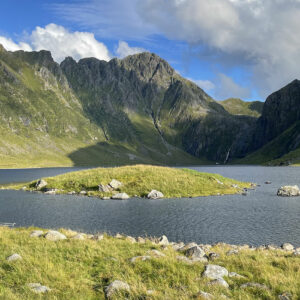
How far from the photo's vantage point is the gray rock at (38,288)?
13305 mm

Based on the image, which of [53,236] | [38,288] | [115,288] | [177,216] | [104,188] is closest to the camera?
[115,288]

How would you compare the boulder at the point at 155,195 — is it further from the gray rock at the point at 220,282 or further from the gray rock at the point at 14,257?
the gray rock at the point at 220,282

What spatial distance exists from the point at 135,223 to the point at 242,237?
15.8 metres

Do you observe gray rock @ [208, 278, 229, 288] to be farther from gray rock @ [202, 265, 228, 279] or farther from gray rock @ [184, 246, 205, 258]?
gray rock @ [184, 246, 205, 258]

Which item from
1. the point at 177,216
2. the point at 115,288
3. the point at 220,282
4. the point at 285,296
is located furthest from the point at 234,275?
the point at 177,216

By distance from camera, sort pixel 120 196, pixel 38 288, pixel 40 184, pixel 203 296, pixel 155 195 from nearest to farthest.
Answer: pixel 203 296 → pixel 38 288 → pixel 120 196 → pixel 155 195 → pixel 40 184

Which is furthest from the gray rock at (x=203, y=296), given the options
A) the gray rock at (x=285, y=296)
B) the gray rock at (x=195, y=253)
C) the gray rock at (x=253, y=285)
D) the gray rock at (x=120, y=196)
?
the gray rock at (x=120, y=196)

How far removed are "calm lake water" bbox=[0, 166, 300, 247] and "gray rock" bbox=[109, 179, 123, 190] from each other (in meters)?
8.69

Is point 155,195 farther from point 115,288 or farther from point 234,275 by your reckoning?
point 115,288

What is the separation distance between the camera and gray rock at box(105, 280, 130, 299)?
43.3 feet

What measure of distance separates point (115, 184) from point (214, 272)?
61159mm

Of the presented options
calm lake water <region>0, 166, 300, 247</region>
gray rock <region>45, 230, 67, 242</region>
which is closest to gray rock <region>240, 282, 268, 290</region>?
gray rock <region>45, 230, 67, 242</region>

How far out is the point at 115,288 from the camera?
1348cm

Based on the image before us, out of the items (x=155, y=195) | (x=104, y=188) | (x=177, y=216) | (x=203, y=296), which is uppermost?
(x=203, y=296)
